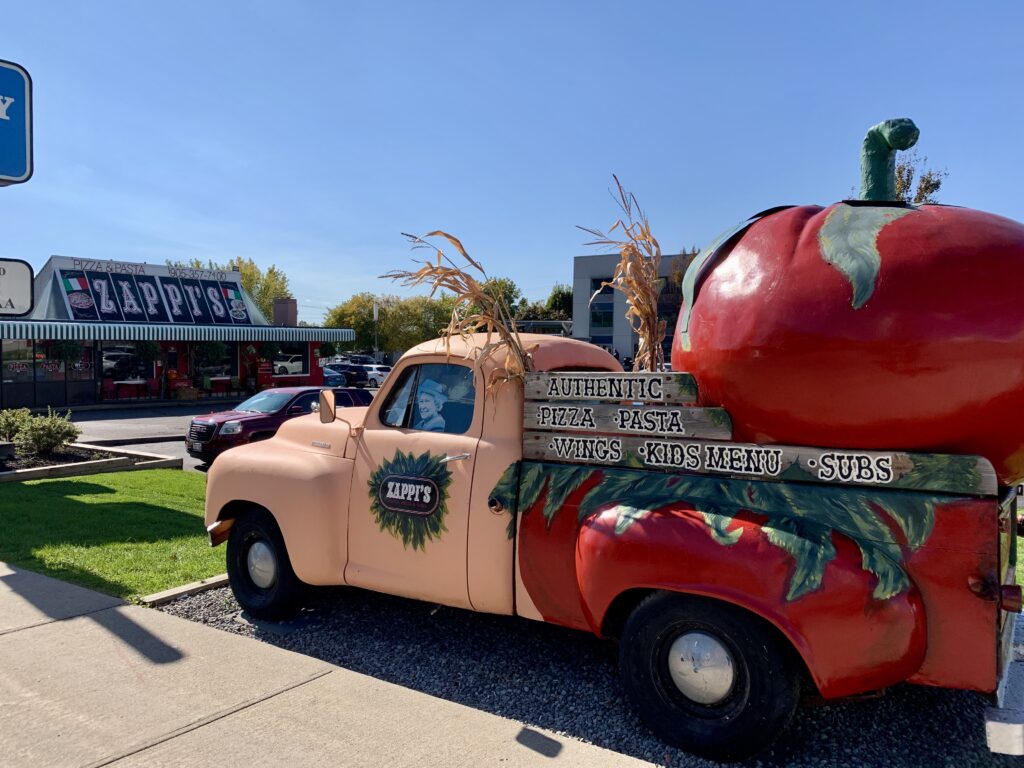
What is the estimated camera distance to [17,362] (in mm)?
25234

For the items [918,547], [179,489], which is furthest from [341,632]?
[179,489]

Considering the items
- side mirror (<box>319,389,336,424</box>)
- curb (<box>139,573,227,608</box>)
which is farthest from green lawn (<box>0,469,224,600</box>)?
side mirror (<box>319,389,336,424</box>)

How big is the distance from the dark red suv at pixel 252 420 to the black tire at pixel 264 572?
7.08 meters

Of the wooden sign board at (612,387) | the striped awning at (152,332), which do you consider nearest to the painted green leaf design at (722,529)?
the wooden sign board at (612,387)

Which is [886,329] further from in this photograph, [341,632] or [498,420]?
[341,632]

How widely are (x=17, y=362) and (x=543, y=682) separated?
27.0 m

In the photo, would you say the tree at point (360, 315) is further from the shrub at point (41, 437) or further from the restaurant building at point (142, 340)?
the shrub at point (41, 437)

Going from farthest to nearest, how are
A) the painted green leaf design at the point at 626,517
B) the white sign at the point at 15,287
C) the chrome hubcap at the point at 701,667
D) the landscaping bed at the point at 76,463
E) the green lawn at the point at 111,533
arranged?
the landscaping bed at the point at 76,463 → the white sign at the point at 15,287 → the green lawn at the point at 111,533 → the painted green leaf design at the point at 626,517 → the chrome hubcap at the point at 701,667

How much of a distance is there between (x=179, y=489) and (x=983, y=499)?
380 inches

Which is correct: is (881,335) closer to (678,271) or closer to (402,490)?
(402,490)

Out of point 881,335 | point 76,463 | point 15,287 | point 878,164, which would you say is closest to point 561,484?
point 881,335

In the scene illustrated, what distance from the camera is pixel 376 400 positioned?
4.82 meters

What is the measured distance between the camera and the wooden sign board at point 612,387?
3680 mm

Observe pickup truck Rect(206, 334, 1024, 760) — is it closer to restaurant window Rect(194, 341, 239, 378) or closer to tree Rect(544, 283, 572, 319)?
restaurant window Rect(194, 341, 239, 378)
